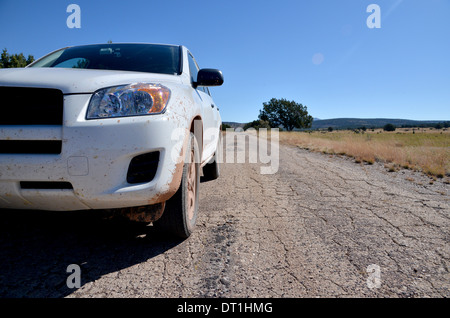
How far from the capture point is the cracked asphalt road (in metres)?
1.53

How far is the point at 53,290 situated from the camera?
1473mm

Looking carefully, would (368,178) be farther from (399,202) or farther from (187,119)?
(187,119)

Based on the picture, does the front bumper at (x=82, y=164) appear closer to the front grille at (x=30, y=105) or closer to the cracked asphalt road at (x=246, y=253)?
the front grille at (x=30, y=105)

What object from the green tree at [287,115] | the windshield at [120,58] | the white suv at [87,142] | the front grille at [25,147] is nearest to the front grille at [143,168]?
the white suv at [87,142]

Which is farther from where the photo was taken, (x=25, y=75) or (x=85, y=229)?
(x=85, y=229)

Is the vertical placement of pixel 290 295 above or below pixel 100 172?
below

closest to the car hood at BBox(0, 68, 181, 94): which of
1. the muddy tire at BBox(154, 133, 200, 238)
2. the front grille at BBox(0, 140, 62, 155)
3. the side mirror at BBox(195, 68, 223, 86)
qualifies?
the front grille at BBox(0, 140, 62, 155)

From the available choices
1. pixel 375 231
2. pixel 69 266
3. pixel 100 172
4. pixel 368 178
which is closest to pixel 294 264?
pixel 375 231

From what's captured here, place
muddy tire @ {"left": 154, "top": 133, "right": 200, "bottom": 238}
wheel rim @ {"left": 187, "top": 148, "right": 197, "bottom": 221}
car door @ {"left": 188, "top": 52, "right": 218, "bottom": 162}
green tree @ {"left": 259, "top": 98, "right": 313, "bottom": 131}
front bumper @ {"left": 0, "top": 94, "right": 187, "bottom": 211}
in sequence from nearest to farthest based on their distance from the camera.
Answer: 1. front bumper @ {"left": 0, "top": 94, "right": 187, "bottom": 211}
2. muddy tire @ {"left": 154, "top": 133, "right": 200, "bottom": 238}
3. wheel rim @ {"left": 187, "top": 148, "right": 197, "bottom": 221}
4. car door @ {"left": 188, "top": 52, "right": 218, "bottom": 162}
5. green tree @ {"left": 259, "top": 98, "right": 313, "bottom": 131}

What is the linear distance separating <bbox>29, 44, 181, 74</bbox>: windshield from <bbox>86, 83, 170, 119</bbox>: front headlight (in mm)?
915

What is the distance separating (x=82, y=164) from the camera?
4.83 feet

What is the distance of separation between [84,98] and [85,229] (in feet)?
4.28

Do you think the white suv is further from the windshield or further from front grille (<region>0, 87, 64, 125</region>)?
the windshield

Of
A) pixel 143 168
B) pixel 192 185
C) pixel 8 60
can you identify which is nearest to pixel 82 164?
pixel 143 168
